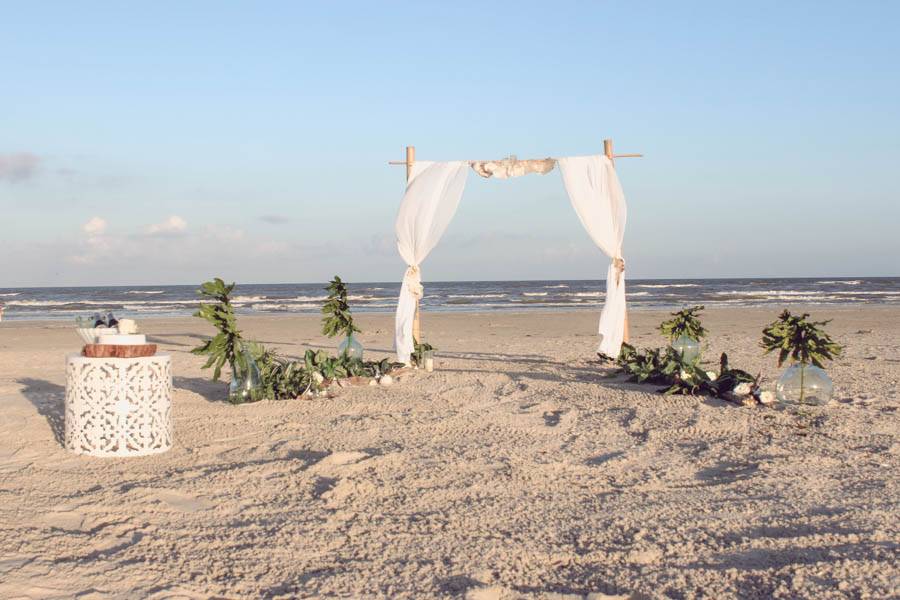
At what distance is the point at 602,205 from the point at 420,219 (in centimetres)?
203

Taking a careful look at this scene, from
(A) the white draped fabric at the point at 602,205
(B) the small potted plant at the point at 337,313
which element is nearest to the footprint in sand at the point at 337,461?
(B) the small potted plant at the point at 337,313

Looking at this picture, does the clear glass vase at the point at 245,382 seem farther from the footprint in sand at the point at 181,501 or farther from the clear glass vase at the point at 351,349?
the footprint in sand at the point at 181,501

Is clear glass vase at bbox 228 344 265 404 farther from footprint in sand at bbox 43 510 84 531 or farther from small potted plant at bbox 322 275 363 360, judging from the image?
footprint in sand at bbox 43 510 84 531

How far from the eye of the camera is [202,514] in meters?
3.41

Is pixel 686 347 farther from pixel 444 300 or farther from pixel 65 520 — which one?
pixel 444 300

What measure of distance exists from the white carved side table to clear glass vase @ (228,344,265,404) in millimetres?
1615

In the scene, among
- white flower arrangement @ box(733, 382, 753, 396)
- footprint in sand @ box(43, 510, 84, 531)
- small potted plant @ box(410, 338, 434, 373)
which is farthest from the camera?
small potted plant @ box(410, 338, 434, 373)

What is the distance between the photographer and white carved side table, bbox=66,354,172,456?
14.4 feet

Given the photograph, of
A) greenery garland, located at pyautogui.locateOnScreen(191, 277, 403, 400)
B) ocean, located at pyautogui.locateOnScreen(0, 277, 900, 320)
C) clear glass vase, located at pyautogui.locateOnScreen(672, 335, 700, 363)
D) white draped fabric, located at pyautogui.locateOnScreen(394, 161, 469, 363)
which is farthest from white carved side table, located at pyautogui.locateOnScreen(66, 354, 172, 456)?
ocean, located at pyautogui.locateOnScreen(0, 277, 900, 320)

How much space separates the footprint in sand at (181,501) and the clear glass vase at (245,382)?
2.42m

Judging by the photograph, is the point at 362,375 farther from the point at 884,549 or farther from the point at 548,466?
the point at 884,549

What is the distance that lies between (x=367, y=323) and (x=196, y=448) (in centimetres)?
1322

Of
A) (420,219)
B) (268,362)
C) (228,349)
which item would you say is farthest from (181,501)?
(420,219)

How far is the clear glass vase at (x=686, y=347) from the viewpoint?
273 inches
